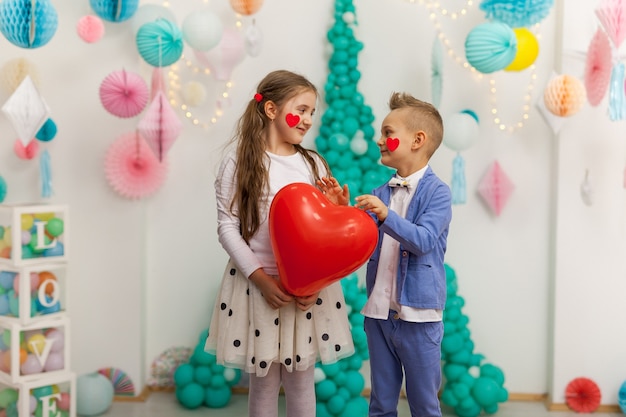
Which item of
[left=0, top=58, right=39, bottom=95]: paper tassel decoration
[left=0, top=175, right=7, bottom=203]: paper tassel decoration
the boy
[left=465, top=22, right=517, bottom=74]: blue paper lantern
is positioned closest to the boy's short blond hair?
the boy

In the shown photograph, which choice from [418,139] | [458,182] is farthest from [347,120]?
[418,139]

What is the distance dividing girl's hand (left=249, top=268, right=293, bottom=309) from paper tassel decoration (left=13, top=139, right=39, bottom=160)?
1418 mm

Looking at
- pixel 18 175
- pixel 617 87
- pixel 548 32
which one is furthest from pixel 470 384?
pixel 18 175

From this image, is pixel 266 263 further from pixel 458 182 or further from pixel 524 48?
pixel 524 48

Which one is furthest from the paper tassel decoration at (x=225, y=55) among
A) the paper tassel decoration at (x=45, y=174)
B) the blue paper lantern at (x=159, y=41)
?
the paper tassel decoration at (x=45, y=174)

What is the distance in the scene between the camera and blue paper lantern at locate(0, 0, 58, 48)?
2.37m

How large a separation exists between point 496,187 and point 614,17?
0.79m

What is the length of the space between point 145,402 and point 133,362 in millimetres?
171

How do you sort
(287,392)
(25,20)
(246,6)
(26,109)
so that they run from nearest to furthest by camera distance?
(287,392) → (25,20) → (26,109) → (246,6)

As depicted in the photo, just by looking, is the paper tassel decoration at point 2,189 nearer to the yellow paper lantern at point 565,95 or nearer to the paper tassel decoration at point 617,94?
the yellow paper lantern at point 565,95

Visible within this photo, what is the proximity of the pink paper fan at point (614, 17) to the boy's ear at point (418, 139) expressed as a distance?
3.30 ft

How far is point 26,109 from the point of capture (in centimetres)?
253

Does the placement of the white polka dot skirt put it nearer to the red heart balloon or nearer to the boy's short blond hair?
the red heart balloon

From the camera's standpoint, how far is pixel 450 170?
10.2 ft
